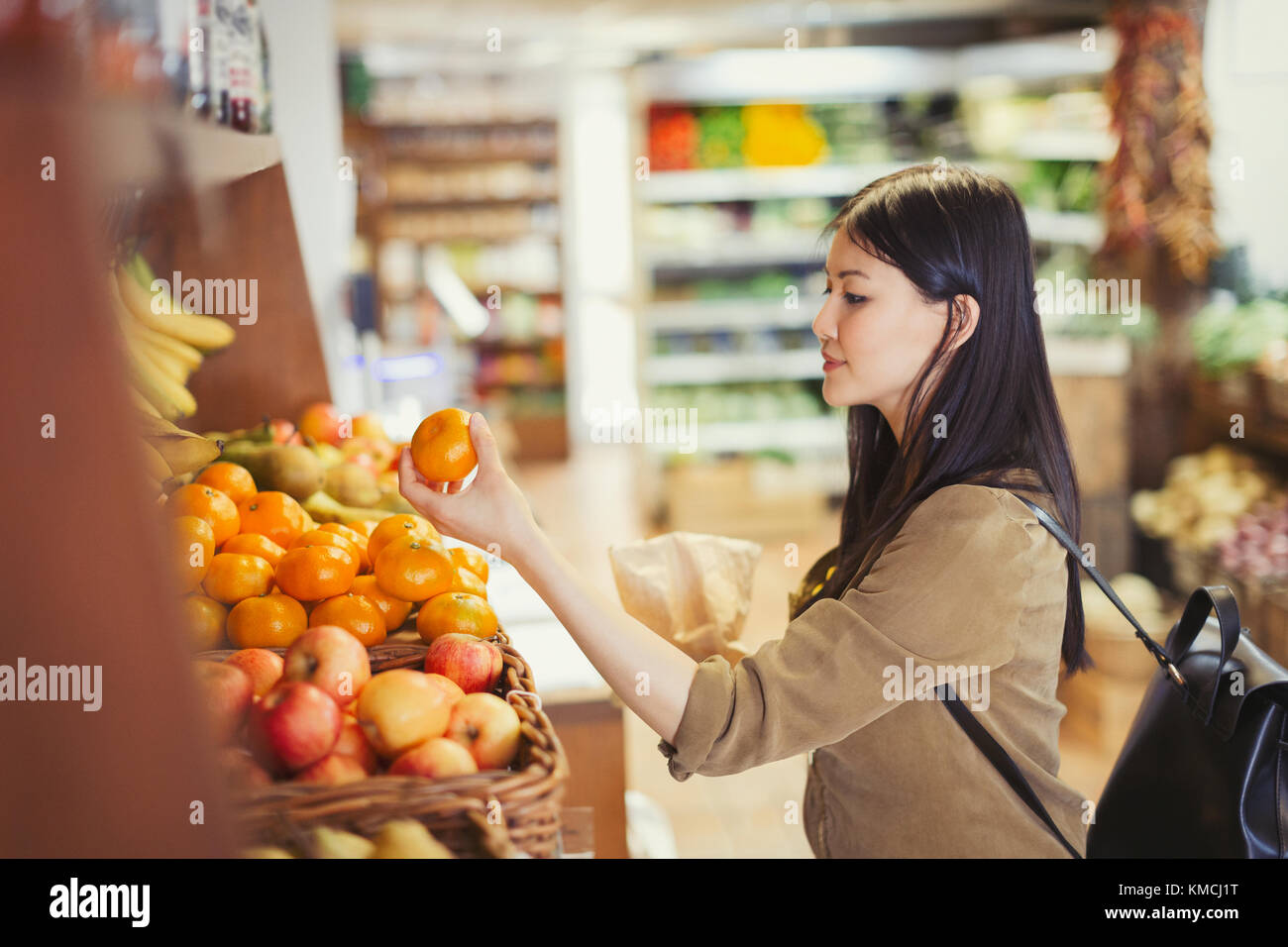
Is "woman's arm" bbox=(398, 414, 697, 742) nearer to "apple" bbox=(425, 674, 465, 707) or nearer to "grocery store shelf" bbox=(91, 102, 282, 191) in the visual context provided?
"apple" bbox=(425, 674, 465, 707)

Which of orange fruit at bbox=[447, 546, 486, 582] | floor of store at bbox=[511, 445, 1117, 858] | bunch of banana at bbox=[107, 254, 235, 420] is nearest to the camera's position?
orange fruit at bbox=[447, 546, 486, 582]

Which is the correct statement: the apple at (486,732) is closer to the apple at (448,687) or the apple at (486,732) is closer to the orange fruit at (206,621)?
the apple at (448,687)

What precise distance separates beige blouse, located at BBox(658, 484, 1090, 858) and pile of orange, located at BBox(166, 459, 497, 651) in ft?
1.35

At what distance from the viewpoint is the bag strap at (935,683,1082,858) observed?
4.03 ft

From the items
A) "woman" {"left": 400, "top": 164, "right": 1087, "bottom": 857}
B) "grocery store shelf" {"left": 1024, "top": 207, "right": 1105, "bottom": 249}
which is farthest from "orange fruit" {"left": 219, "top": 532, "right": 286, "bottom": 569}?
"grocery store shelf" {"left": 1024, "top": 207, "right": 1105, "bottom": 249}

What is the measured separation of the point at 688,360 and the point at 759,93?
5.87 feet

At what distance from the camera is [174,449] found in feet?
5.01

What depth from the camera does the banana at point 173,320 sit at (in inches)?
67.3

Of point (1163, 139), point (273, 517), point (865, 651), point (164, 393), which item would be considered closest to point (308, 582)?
point (273, 517)

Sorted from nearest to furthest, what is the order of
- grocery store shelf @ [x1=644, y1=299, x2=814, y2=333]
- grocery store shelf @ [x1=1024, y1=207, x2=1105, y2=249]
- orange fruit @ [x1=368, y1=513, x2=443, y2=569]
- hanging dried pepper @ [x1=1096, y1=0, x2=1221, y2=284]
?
orange fruit @ [x1=368, y1=513, x2=443, y2=569], hanging dried pepper @ [x1=1096, y1=0, x2=1221, y2=284], grocery store shelf @ [x1=1024, y1=207, x2=1105, y2=249], grocery store shelf @ [x1=644, y1=299, x2=814, y2=333]

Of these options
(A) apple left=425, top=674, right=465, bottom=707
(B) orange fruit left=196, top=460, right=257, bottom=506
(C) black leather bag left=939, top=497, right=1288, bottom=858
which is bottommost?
(C) black leather bag left=939, top=497, right=1288, bottom=858

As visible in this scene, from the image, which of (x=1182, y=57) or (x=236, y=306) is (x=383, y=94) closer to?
(x=1182, y=57)
